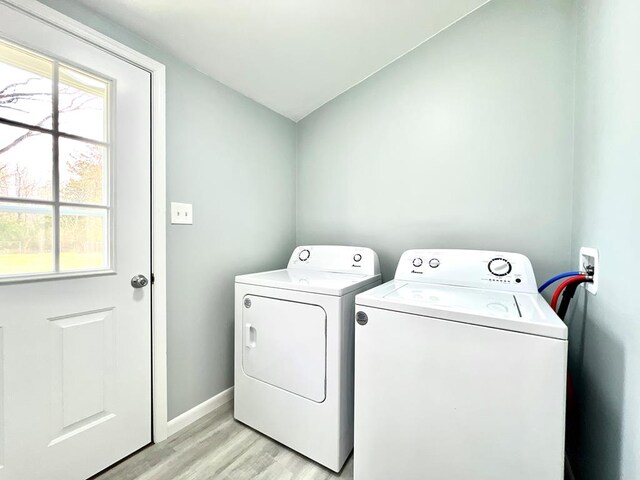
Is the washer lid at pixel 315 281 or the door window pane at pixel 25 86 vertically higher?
the door window pane at pixel 25 86

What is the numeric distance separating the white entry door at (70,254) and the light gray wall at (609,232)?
176cm

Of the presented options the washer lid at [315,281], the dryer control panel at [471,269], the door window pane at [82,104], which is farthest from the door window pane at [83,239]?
the dryer control panel at [471,269]

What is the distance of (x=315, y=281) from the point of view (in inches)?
56.3

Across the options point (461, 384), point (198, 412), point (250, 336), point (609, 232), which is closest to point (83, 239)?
point (250, 336)

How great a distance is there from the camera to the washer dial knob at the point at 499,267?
126 cm

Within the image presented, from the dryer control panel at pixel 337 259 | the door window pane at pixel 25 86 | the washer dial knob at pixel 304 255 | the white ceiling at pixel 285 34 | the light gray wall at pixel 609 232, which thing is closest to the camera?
the light gray wall at pixel 609 232

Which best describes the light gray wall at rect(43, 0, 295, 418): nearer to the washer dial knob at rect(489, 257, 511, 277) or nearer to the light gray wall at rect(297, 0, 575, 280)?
the light gray wall at rect(297, 0, 575, 280)

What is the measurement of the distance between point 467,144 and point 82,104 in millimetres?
1842

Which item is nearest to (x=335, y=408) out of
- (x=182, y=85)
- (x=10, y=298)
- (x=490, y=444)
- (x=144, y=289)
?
(x=490, y=444)

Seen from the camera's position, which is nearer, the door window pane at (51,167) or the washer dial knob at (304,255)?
the door window pane at (51,167)

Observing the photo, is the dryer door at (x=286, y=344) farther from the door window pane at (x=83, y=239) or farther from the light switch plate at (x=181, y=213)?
the door window pane at (x=83, y=239)

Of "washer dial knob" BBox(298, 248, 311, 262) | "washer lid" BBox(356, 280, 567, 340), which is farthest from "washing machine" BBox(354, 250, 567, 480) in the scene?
"washer dial knob" BBox(298, 248, 311, 262)

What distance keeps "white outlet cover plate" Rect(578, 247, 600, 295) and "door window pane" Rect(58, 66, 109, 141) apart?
199 cm

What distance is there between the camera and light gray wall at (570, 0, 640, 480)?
2.37ft
